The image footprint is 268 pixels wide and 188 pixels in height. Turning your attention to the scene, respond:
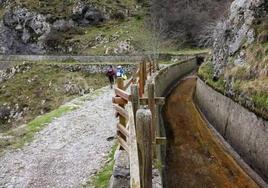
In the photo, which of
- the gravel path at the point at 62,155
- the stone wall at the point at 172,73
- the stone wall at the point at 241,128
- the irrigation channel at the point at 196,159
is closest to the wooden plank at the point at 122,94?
the gravel path at the point at 62,155

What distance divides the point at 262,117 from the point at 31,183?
798 centimetres

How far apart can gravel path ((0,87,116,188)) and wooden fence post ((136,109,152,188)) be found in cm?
582

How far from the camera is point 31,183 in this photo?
11461 millimetres

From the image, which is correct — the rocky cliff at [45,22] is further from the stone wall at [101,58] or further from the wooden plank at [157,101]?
the wooden plank at [157,101]

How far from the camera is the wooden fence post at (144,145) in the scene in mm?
5274

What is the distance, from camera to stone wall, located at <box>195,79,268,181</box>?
44.1ft

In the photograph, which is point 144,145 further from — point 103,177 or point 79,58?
point 79,58

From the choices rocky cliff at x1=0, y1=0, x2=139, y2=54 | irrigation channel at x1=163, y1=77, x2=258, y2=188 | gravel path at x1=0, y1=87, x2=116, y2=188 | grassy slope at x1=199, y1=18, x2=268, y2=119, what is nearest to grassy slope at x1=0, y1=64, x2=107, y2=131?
rocky cliff at x1=0, y1=0, x2=139, y2=54

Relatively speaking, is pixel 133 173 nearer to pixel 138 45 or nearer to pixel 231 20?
pixel 231 20

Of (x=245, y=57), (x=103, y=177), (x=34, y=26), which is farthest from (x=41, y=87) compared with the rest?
(x=103, y=177)

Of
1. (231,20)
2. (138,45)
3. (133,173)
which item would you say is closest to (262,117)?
(133,173)

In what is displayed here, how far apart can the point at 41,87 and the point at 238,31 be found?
110ft

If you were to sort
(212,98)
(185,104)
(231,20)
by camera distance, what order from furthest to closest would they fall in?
(185,104) → (231,20) → (212,98)

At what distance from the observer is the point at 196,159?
15641mm
